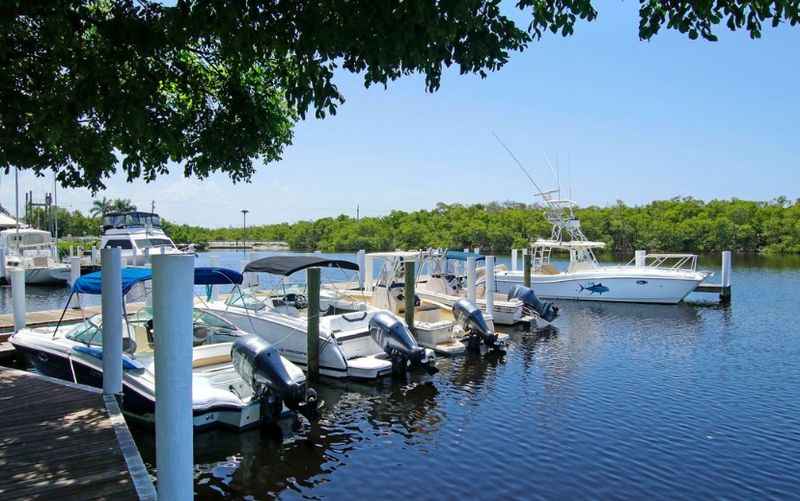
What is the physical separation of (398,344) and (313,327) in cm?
198

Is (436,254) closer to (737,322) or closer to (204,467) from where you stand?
(737,322)

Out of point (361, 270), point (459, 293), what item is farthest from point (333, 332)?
point (361, 270)

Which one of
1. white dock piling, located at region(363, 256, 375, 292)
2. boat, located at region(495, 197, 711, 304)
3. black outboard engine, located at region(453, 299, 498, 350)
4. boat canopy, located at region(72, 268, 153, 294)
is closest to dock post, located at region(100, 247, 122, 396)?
boat canopy, located at region(72, 268, 153, 294)

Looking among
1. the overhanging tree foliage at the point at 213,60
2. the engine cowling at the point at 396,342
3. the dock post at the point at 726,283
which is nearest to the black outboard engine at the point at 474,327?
the engine cowling at the point at 396,342

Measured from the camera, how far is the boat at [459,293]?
66.6ft

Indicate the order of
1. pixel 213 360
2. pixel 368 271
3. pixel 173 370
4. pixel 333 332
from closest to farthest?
pixel 173 370 → pixel 213 360 → pixel 333 332 → pixel 368 271

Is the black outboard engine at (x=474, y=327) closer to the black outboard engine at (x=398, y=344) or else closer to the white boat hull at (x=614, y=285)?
the black outboard engine at (x=398, y=344)

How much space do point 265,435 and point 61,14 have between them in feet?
21.9

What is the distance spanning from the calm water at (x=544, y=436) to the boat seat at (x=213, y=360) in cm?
166

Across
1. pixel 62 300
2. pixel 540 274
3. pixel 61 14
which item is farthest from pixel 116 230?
pixel 61 14

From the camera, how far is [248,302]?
14.8m

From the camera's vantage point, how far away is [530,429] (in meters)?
9.88

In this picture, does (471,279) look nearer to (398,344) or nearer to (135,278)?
(398,344)

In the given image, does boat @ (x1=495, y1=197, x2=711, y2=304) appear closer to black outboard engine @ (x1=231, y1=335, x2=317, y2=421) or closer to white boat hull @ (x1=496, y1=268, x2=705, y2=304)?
white boat hull @ (x1=496, y1=268, x2=705, y2=304)
